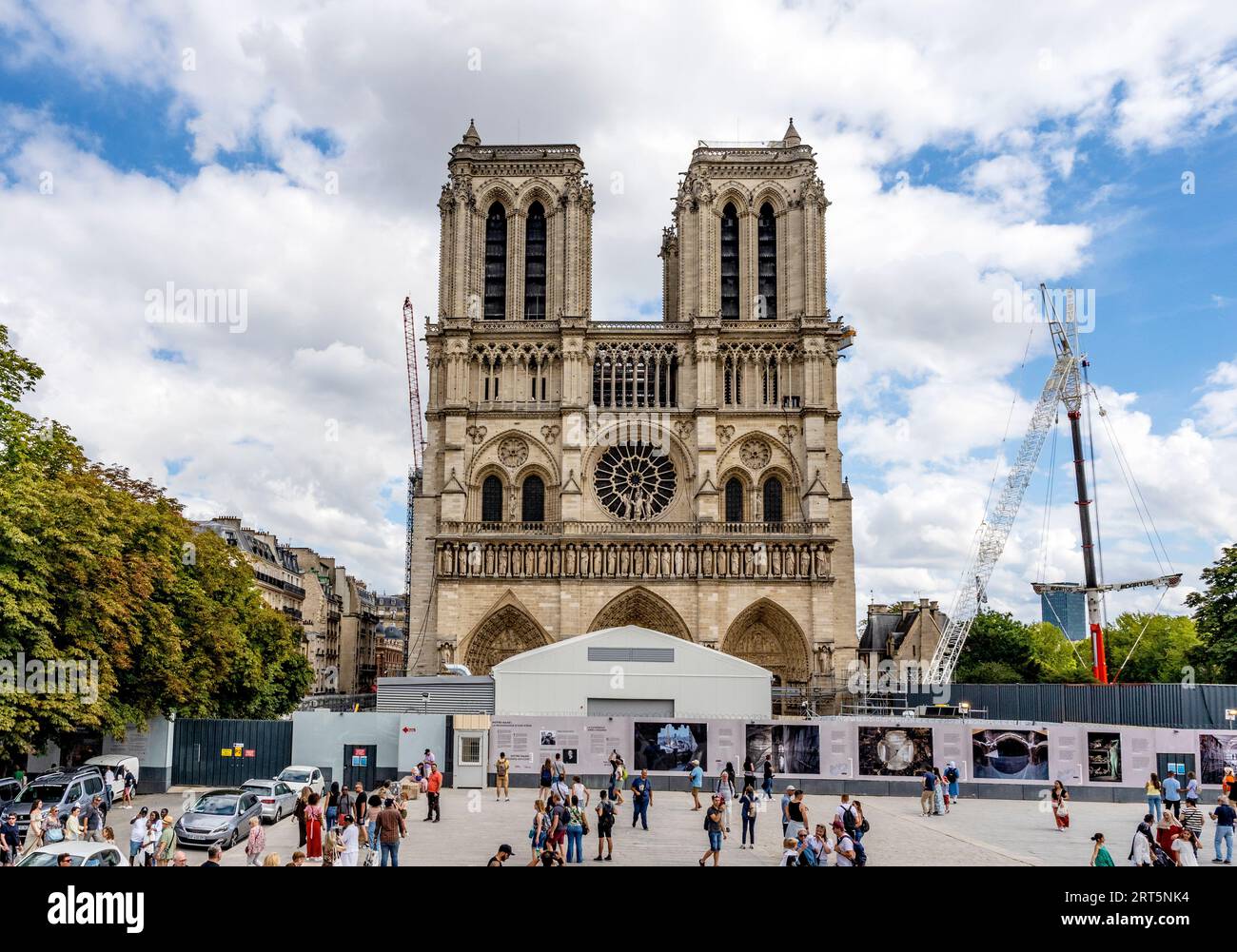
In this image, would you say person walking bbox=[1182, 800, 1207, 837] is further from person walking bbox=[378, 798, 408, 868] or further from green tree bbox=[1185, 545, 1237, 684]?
green tree bbox=[1185, 545, 1237, 684]

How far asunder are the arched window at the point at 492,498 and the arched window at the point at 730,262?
15357 millimetres

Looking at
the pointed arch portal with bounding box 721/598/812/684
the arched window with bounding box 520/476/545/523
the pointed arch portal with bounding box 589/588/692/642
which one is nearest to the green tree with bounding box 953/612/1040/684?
the pointed arch portal with bounding box 721/598/812/684

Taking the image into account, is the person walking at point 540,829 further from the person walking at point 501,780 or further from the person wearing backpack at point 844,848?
the person walking at point 501,780

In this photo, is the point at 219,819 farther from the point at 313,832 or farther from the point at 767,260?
the point at 767,260

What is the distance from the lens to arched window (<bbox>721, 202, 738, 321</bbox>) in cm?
5816

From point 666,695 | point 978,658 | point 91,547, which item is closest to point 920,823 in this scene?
point 666,695

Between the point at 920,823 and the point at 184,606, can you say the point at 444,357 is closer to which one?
the point at 184,606

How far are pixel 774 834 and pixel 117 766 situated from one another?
1839 cm

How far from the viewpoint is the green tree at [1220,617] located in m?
39.9

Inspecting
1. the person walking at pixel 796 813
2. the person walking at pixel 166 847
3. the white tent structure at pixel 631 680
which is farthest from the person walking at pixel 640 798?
the white tent structure at pixel 631 680

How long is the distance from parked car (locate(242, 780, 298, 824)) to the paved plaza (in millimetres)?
276
